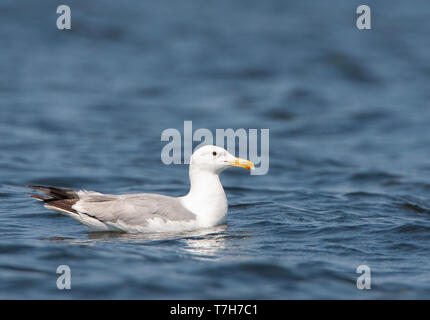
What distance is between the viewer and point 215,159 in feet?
31.4

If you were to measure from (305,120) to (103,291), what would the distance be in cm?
1280

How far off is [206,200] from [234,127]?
886 cm

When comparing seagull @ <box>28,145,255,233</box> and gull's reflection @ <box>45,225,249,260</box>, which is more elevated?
seagull @ <box>28,145,255,233</box>

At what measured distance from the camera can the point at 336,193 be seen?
41.5 ft

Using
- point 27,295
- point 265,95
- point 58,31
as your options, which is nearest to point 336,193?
point 27,295

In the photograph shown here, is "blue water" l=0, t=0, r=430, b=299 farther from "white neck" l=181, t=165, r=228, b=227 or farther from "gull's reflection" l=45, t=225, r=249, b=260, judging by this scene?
"white neck" l=181, t=165, r=228, b=227

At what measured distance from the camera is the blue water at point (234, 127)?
791 centimetres

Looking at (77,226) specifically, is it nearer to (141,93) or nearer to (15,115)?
(15,115)

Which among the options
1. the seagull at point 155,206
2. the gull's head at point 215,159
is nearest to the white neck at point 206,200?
the seagull at point 155,206

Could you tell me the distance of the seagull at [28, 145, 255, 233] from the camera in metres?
9.05

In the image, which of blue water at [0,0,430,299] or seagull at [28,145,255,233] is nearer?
blue water at [0,0,430,299]

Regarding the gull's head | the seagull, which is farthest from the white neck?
the gull's head

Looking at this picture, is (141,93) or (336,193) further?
(141,93)

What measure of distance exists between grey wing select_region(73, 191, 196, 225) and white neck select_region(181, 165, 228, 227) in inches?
5.6
